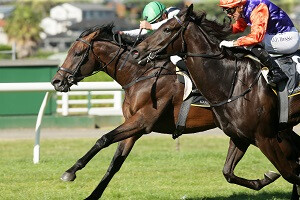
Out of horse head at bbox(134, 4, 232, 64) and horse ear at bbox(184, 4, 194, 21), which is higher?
horse ear at bbox(184, 4, 194, 21)

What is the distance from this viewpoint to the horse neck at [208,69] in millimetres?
6211

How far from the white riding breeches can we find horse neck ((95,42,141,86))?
1364 mm

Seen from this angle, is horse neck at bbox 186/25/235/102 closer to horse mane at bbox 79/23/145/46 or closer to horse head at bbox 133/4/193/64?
horse head at bbox 133/4/193/64

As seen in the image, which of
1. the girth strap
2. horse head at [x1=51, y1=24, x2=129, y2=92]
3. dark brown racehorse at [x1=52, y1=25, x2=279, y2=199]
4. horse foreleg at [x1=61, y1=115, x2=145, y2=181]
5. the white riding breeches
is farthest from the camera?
horse head at [x1=51, y1=24, x2=129, y2=92]

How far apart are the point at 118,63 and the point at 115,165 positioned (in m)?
1.00

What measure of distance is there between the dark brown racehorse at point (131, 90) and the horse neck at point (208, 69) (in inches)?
33.8

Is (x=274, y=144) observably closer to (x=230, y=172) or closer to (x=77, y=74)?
(x=230, y=172)

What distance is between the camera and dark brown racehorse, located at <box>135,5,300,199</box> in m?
6.14

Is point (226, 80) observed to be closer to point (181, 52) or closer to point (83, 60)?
point (181, 52)

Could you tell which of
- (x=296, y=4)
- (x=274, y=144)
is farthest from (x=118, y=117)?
(x=296, y=4)

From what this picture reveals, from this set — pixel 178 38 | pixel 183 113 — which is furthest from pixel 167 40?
pixel 183 113

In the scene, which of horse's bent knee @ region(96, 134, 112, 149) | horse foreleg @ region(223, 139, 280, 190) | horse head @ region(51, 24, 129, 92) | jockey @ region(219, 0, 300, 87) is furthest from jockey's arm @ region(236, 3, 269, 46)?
horse head @ region(51, 24, 129, 92)

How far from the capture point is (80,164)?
21.9ft

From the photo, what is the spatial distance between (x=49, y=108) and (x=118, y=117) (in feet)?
4.54
